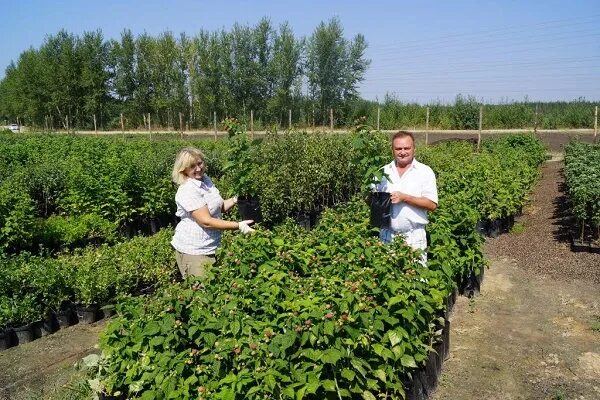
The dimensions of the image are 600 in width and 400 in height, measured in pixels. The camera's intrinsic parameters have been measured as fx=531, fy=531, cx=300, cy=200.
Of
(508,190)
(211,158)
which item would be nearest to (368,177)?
(508,190)

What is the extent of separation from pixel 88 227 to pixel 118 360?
5968mm

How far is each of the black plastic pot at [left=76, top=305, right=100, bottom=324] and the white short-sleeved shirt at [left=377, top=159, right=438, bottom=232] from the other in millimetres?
3408

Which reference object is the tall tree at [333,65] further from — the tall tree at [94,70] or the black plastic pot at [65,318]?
the black plastic pot at [65,318]

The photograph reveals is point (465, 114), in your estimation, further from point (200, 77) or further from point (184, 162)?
point (184, 162)

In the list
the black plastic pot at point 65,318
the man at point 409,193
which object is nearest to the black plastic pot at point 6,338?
the black plastic pot at point 65,318

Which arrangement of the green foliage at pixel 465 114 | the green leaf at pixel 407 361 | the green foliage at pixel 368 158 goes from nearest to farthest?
1. the green leaf at pixel 407 361
2. the green foliage at pixel 368 158
3. the green foliage at pixel 465 114

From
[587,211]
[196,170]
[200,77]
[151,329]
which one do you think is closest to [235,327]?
[151,329]

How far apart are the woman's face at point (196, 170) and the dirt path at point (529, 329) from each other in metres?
2.53

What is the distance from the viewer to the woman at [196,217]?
162 inches

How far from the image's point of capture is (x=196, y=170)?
4164mm

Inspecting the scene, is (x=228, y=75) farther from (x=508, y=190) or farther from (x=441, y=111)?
(x=508, y=190)

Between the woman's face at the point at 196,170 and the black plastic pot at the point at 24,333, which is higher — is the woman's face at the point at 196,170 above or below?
above

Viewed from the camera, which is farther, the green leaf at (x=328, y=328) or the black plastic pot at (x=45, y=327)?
the black plastic pot at (x=45, y=327)

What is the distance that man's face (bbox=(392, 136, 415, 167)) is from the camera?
14.1ft
